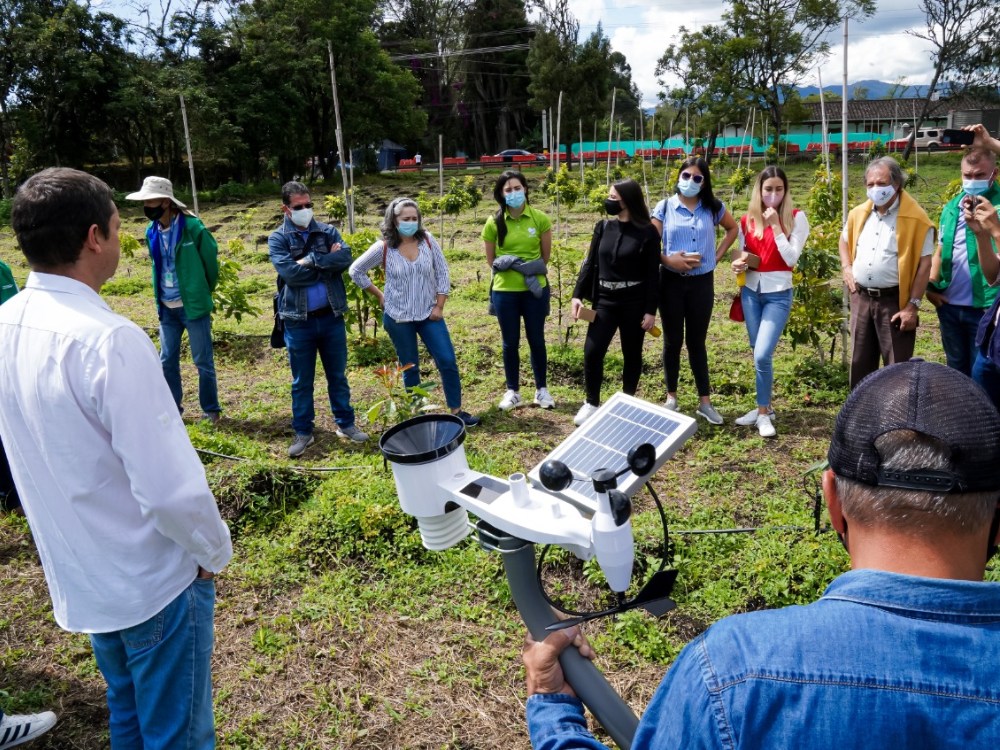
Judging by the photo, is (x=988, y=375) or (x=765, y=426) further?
(x=765, y=426)

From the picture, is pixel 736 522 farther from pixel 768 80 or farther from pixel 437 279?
pixel 768 80

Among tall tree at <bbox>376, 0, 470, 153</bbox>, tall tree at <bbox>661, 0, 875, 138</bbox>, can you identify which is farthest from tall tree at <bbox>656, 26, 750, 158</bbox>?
tall tree at <bbox>376, 0, 470, 153</bbox>

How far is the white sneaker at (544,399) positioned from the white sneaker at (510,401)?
135 millimetres

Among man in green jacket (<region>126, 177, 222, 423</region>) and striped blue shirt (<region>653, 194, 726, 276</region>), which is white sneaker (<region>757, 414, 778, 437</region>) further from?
man in green jacket (<region>126, 177, 222, 423</region>)

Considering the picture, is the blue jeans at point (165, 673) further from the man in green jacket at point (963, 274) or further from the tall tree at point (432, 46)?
the tall tree at point (432, 46)

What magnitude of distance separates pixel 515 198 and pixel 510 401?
4.55 feet

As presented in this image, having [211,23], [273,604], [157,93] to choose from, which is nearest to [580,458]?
[273,604]

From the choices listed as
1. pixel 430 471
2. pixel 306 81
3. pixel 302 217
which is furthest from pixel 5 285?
pixel 306 81

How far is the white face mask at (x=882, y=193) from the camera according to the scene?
401 cm

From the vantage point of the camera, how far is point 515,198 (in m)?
4.86

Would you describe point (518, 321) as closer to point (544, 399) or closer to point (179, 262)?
point (544, 399)

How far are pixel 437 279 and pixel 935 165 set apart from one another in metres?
24.3

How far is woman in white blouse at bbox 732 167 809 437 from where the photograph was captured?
14.5 ft

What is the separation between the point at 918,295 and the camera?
4.07m
